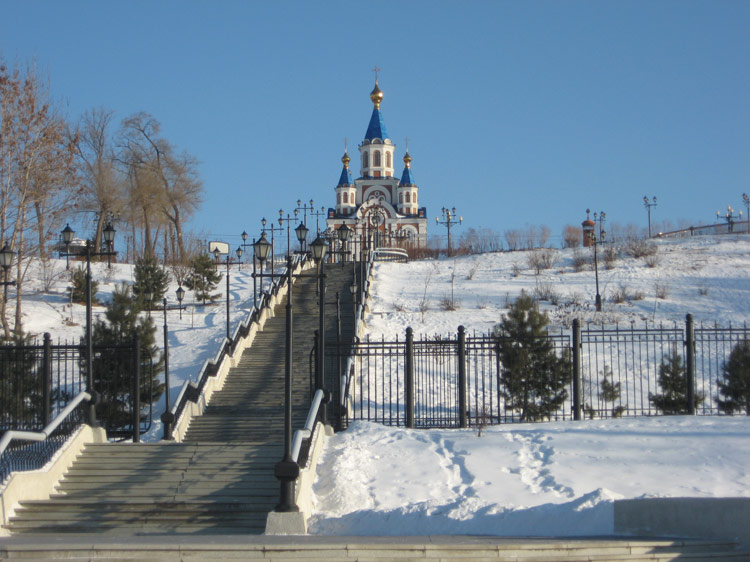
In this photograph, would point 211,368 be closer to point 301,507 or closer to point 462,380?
point 462,380

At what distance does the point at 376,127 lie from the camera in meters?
94.0

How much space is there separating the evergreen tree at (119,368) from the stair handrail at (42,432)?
8.08 ft

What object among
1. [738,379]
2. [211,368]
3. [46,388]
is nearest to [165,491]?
[46,388]

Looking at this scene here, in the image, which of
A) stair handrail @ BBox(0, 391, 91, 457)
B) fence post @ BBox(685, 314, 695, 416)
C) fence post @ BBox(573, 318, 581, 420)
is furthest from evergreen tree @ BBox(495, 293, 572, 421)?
stair handrail @ BBox(0, 391, 91, 457)

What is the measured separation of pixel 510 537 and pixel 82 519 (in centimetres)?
598

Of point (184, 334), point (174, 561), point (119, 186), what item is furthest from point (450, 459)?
point (119, 186)

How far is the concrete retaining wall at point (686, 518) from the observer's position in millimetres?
10453

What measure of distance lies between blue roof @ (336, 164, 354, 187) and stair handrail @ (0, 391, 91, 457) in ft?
273

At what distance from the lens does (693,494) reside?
450 inches

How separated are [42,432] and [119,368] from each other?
6.11 m

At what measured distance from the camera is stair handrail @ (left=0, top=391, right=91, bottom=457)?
39.6 feet

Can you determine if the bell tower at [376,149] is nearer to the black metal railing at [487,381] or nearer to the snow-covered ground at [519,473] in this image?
the black metal railing at [487,381]

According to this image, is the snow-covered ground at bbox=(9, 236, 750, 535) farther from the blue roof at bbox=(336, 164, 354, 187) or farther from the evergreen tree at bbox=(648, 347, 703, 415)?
the blue roof at bbox=(336, 164, 354, 187)

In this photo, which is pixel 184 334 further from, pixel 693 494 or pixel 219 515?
pixel 693 494
